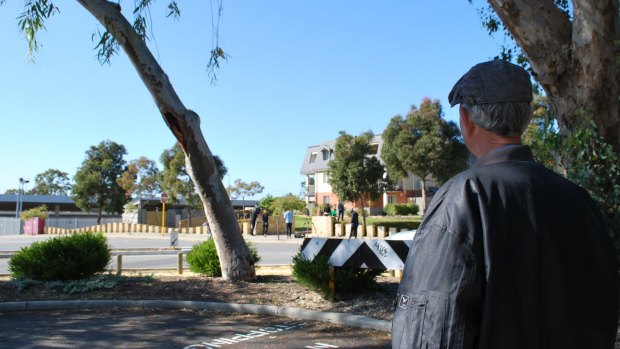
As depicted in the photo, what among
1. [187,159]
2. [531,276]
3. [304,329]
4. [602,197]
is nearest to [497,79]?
[531,276]

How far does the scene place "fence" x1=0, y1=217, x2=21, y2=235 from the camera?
46.5 metres

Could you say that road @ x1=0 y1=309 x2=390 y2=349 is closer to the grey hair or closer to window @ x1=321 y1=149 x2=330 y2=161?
the grey hair

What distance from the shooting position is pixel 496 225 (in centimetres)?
135

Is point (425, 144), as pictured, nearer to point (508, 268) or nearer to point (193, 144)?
point (193, 144)

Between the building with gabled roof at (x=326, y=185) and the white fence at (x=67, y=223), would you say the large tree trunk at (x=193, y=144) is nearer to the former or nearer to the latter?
the white fence at (x=67, y=223)

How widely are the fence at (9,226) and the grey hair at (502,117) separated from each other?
52136 millimetres

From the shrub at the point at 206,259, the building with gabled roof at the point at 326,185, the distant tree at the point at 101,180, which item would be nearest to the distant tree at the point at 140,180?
the distant tree at the point at 101,180

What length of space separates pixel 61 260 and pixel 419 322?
31.9 ft

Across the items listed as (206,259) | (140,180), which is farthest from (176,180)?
(206,259)

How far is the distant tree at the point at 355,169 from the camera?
39344 mm

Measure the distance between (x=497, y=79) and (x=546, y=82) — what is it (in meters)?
4.86

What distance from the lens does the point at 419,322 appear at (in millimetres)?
1350

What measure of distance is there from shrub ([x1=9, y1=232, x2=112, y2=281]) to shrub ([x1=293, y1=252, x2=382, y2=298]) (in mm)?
4411

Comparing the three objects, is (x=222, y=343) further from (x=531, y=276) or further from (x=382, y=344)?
(x=531, y=276)
